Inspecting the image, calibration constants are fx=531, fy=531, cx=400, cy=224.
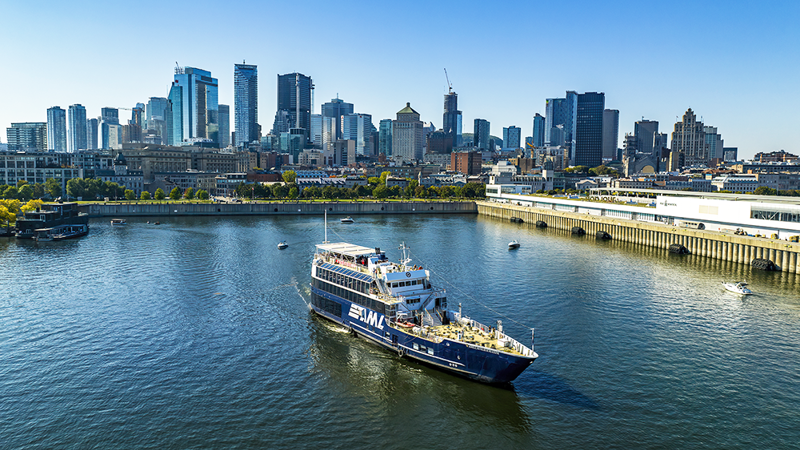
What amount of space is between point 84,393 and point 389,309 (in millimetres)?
24413

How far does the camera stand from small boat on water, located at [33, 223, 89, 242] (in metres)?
114

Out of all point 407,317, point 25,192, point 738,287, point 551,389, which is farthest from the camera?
point 25,192

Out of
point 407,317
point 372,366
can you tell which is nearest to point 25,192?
point 372,366

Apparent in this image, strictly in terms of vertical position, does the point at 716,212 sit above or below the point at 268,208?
above

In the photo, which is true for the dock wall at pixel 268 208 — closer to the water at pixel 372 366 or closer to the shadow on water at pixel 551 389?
the water at pixel 372 366

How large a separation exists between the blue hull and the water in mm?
1171

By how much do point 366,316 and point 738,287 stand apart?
165ft

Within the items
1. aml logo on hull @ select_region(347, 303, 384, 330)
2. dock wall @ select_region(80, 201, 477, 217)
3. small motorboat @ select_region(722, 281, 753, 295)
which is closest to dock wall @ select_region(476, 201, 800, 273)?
small motorboat @ select_region(722, 281, 753, 295)

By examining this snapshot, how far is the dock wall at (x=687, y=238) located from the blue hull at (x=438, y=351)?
223 ft

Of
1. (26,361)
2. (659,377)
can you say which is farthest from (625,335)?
(26,361)

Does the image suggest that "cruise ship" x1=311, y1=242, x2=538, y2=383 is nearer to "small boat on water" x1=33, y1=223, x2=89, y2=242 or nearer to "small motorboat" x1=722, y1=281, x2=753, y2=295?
"small motorboat" x1=722, y1=281, x2=753, y2=295

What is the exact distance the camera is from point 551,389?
40.4m

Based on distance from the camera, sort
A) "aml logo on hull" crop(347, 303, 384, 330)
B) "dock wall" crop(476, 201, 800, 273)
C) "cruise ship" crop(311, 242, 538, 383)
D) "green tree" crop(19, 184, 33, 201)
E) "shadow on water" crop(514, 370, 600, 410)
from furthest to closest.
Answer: "green tree" crop(19, 184, 33, 201) < "dock wall" crop(476, 201, 800, 273) < "aml logo on hull" crop(347, 303, 384, 330) < "cruise ship" crop(311, 242, 538, 383) < "shadow on water" crop(514, 370, 600, 410)

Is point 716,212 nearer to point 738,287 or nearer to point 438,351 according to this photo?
point 738,287
